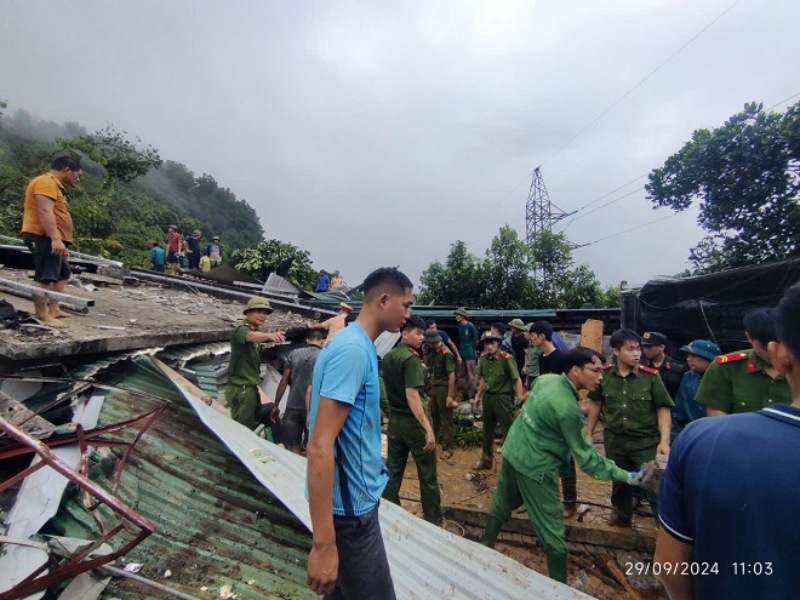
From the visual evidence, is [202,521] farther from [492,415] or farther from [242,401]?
[492,415]

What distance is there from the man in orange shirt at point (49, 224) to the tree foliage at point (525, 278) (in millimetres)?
12620

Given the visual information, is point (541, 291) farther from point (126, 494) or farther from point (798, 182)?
point (126, 494)

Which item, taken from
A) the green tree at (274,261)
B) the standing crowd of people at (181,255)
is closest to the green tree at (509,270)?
the green tree at (274,261)

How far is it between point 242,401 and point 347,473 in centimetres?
369

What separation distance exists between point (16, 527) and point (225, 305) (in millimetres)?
7239

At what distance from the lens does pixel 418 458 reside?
412 centimetres

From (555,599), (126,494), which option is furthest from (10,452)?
(555,599)

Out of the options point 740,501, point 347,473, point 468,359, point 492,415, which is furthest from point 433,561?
point 468,359

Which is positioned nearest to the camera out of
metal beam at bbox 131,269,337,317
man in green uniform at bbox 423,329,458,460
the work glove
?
the work glove

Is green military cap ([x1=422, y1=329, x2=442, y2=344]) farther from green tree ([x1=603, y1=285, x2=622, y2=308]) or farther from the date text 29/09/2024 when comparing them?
green tree ([x1=603, y1=285, x2=622, y2=308])

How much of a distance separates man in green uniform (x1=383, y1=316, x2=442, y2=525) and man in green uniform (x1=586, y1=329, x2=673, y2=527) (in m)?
1.65

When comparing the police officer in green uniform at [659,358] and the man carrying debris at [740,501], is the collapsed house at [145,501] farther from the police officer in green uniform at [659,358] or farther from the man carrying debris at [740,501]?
the police officer in green uniform at [659,358]

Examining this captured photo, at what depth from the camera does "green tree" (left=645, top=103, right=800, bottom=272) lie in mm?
8594

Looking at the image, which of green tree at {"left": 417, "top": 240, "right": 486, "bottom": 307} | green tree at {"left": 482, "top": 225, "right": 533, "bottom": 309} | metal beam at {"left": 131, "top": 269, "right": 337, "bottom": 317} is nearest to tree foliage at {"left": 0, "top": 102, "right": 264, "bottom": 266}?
metal beam at {"left": 131, "top": 269, "right": 337, "bottom": 317}
